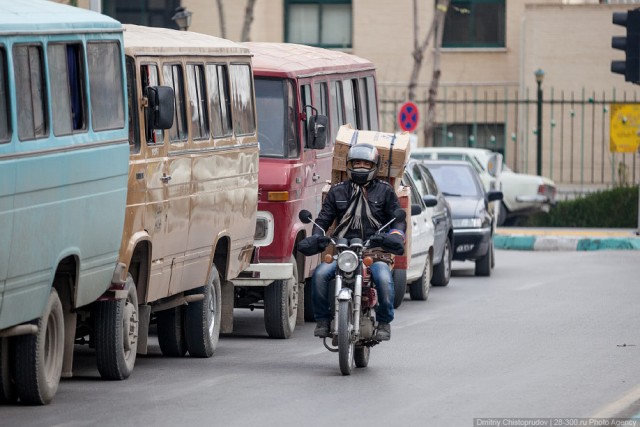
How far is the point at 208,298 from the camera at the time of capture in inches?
575

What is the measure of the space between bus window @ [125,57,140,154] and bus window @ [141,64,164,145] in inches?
4.5

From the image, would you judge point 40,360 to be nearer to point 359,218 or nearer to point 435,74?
point 359,218

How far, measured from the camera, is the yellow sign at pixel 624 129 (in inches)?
1403

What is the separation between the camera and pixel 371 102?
20781mm

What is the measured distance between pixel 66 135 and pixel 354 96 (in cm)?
898

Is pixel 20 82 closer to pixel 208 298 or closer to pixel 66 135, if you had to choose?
pixel 66 135

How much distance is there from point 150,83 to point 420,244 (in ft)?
26.4

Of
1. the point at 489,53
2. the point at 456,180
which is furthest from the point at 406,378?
the point at 489,53

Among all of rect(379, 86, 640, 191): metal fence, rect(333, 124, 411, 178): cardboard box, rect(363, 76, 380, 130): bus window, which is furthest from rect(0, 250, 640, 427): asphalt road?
rect(379, 86, 640, 191): metal fence

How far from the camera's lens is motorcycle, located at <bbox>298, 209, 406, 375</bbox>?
12.7m

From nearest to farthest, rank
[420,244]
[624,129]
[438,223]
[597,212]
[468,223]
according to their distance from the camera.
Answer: [420,244], [438,223], [468,223], [597,212], [624,129]

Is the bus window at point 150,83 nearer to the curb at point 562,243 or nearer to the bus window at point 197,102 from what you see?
the bus window at point 197,102

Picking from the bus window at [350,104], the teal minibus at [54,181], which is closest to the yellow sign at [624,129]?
the bus window at [350,104]

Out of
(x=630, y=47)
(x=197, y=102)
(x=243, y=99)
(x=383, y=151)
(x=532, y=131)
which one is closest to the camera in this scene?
(x=197, y=102)
